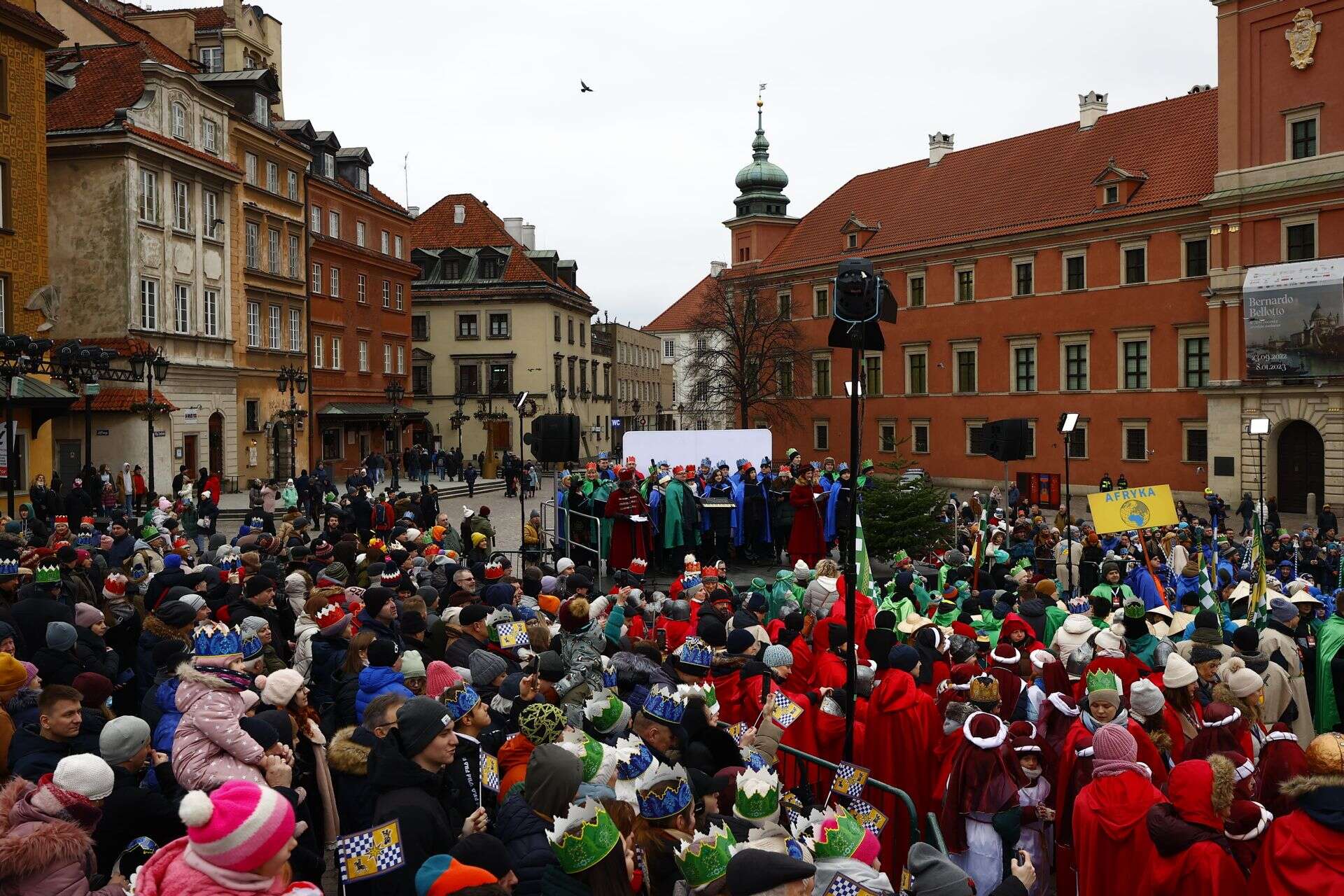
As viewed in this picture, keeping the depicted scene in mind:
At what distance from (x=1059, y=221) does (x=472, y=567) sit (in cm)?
3985

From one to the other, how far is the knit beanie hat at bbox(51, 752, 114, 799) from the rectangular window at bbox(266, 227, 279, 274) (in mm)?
40705

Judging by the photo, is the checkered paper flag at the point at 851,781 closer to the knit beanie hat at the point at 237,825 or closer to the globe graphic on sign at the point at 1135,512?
the knit beanie hat at the point at 237,825

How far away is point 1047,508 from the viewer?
33.0 metres

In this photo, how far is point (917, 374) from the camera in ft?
174

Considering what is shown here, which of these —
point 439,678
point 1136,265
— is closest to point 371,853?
point 439,678

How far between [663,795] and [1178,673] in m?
3.93

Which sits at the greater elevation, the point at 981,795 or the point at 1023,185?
the point at 1023,185

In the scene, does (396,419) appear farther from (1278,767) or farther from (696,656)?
(1278,767)

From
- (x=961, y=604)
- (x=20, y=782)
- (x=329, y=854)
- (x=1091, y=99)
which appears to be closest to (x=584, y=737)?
(x=329, y=854)

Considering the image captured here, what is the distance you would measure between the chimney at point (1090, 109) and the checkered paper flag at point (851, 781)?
166 feet

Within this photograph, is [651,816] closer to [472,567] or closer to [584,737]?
[584,737]

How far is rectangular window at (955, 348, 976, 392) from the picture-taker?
50062mm

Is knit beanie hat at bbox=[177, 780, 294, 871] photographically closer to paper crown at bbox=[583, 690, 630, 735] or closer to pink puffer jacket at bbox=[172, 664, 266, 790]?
pink puffer jacket at bbox=[172, 664, 266, 790]

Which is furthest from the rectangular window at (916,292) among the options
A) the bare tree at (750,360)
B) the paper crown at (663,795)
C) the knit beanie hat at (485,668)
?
the paper crown at (663,795)
